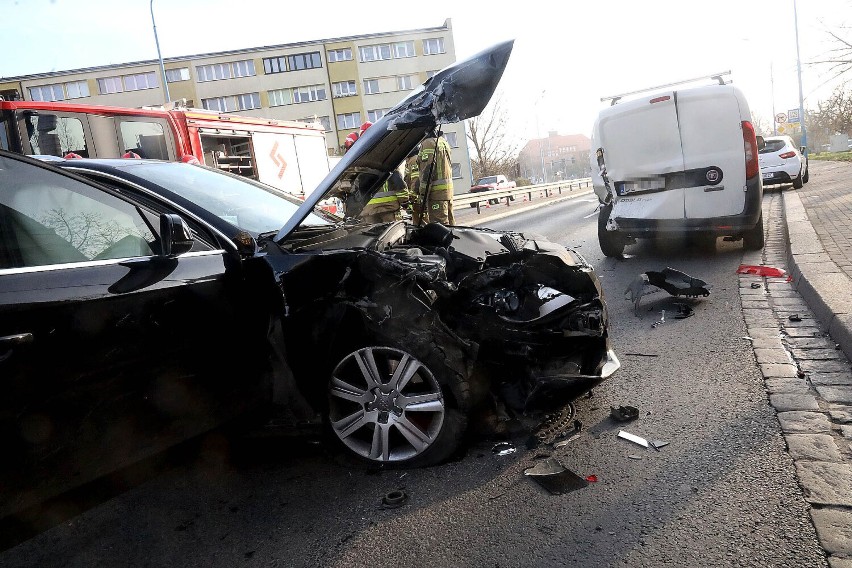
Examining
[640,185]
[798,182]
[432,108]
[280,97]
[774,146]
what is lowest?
[798,182]

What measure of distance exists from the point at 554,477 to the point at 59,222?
2.30 meters

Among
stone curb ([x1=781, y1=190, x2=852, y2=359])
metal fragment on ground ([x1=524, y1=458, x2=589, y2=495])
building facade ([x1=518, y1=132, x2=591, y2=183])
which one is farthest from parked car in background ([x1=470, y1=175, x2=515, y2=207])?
building facade ([x1=518, y1=132, x2=591, y2=183])

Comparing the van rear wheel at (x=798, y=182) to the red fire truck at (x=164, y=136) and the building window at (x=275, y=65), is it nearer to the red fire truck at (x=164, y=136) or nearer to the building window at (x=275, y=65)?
the red fire truck at (x=164, y=136)

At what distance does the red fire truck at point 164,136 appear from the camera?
10.0 meters

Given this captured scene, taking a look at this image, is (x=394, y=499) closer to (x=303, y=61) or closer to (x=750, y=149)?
(x=750, y=149)


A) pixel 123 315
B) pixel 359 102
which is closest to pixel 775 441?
pixel 123 315

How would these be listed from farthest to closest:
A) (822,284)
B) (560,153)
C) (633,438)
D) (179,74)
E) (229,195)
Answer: (560,153) → (179,74) → (822,284) → (229,195) → (633,438)

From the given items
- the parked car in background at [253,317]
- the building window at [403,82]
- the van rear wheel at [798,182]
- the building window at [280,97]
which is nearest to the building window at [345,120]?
the building window at [280,97]

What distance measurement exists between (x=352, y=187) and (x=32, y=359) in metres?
2.26

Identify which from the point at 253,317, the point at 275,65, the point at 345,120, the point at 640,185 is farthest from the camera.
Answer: the point at 345,120

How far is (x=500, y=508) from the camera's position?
99.0 inches

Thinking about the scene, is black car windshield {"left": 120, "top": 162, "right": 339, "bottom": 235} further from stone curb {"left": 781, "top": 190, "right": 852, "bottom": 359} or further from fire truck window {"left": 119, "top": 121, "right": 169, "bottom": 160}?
fire truck window {"left": 119, "top": 121, "right": 169, "bottom": 160}

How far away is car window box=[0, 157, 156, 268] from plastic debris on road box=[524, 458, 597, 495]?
6.37 ft

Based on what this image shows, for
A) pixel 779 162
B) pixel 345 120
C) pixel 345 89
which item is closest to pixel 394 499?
pixel 779 162
